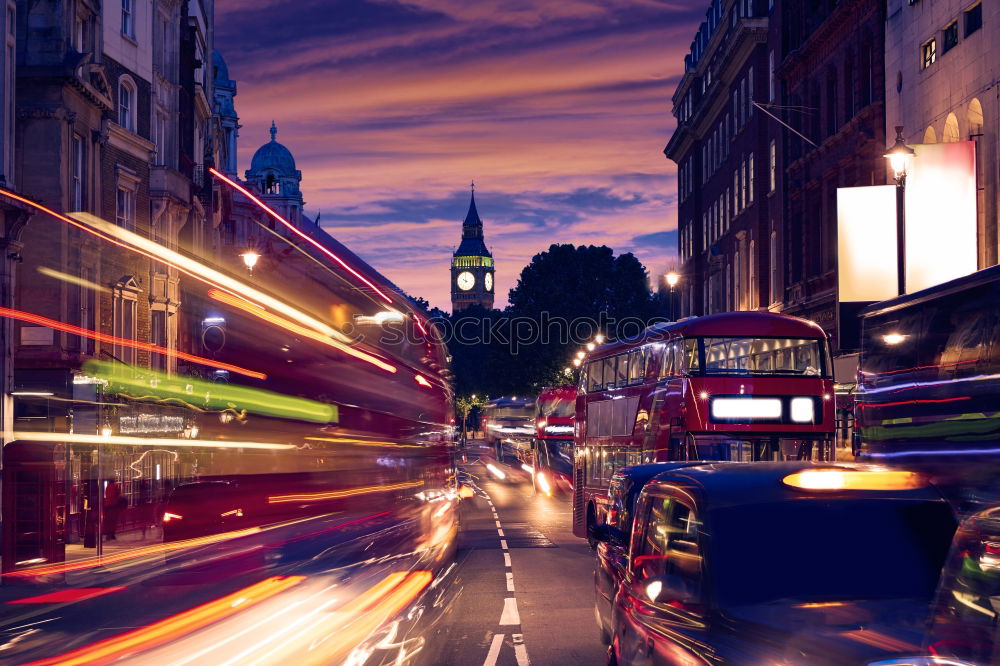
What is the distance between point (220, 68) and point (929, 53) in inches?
2407

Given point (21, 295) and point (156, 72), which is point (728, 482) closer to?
point (21, 295)

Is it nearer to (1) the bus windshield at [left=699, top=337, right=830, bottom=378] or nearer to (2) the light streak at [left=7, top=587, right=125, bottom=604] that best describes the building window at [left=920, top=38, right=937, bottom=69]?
(1) the bus windshield at [left=699, top=337, right=830, bottom=378]

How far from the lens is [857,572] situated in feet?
21.8

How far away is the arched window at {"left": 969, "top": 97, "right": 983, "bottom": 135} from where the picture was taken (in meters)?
27.6

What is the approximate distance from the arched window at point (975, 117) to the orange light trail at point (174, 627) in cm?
2046

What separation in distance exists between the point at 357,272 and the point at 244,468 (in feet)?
9.95

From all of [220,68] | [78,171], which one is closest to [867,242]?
[78,171]

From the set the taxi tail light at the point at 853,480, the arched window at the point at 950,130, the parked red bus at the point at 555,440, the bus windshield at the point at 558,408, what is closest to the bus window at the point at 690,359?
the taxi tail light at the point at 853,480

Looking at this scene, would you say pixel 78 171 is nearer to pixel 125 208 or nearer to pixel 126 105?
pixel 125 208

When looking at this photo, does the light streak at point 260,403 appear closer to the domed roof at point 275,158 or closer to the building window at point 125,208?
the building window at point 125,208

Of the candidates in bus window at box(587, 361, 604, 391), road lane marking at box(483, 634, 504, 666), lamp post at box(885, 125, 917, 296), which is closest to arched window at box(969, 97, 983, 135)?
lamp post at box(885, 125, 917, 296)

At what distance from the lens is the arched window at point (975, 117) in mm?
27594

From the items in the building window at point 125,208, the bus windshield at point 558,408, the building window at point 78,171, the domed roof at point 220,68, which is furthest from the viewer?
the domed roof at point 220,68

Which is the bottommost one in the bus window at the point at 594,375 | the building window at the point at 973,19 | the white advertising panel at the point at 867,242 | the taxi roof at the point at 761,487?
the taxi roof at the point at 761,487
